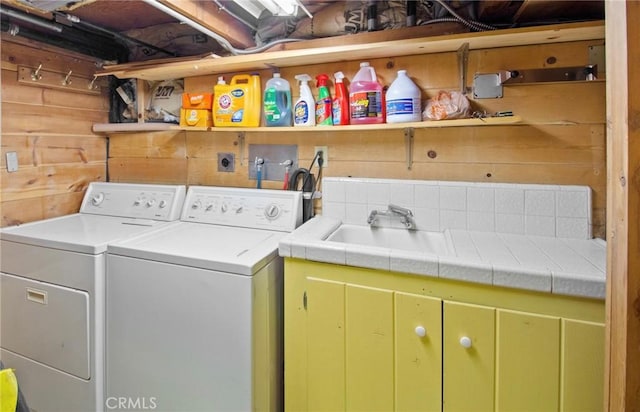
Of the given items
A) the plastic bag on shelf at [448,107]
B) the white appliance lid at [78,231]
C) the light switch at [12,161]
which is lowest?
the white appliance lid at [78,231]

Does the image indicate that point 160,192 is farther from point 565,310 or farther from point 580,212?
point 580,212

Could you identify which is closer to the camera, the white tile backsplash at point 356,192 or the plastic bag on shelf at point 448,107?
the plastic bag on shelf at point 448,107

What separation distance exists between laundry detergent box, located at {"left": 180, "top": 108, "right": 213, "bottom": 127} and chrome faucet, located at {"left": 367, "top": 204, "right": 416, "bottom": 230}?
1.08 m

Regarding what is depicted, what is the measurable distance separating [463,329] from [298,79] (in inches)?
55.7

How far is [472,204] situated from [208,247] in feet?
4.01

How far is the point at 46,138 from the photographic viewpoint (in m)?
2.01

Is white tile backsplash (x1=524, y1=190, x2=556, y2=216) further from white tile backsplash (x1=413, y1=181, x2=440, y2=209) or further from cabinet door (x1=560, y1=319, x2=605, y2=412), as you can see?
cabinet door (x1=560, y1=319, x2=605, y2=412)

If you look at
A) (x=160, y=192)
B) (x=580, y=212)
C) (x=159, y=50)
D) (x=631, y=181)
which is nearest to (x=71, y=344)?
(x=160, y=192)

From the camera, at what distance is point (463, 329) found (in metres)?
1.15

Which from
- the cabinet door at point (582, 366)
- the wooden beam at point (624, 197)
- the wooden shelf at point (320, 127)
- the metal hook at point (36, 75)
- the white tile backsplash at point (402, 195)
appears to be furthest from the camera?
the metal hook at point (36, 75)

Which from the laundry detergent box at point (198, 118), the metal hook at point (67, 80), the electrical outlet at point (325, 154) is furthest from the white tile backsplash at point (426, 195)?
the metal hook at point (67, 80)

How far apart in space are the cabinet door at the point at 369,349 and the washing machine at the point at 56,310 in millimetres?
1102

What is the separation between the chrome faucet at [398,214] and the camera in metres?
1.65

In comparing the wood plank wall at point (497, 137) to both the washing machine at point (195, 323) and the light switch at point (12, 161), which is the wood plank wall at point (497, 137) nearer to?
the washing machine at point (195, 323)
